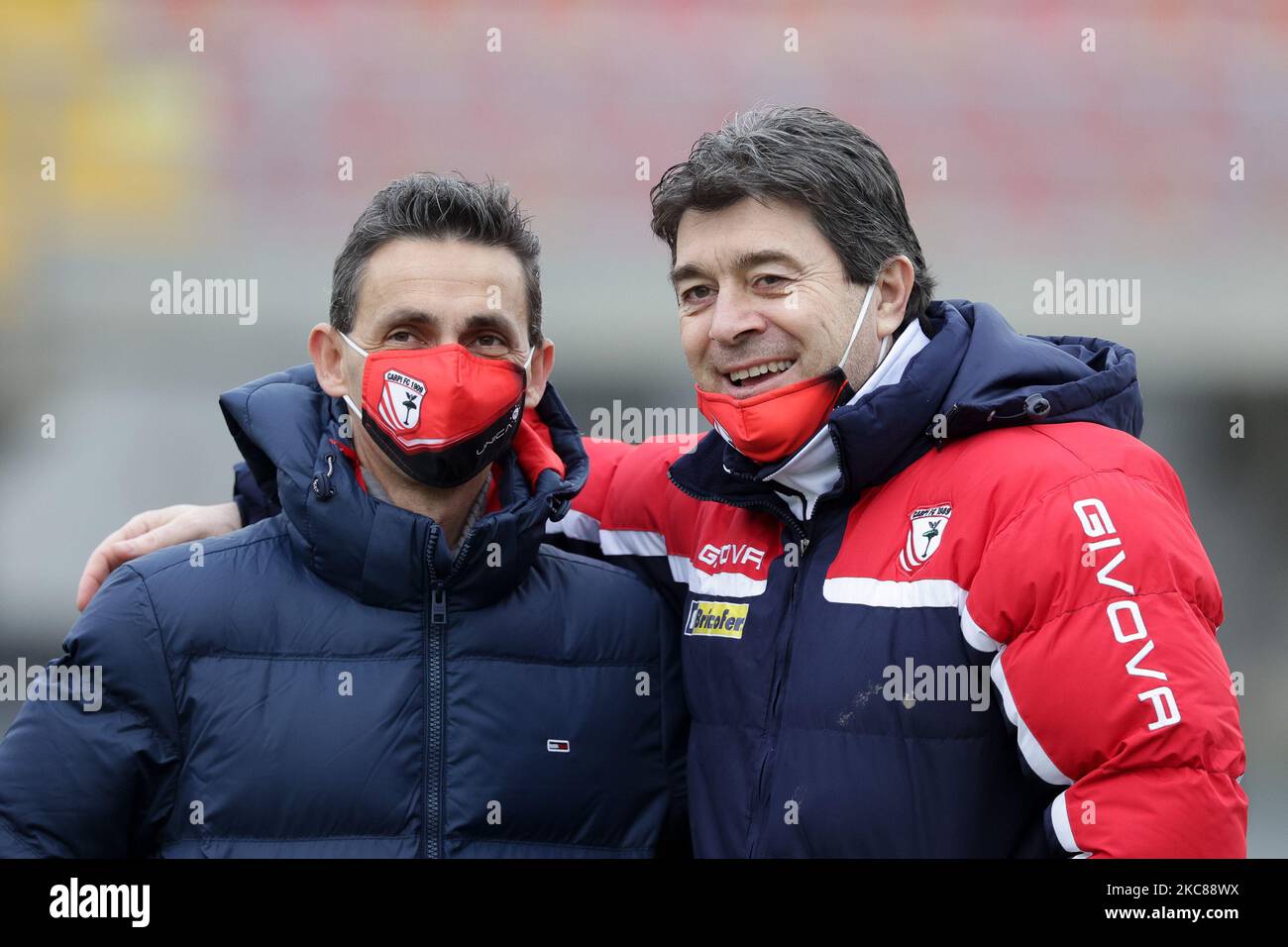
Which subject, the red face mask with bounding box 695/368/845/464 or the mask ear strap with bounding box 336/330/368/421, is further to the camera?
the mask ear strap with bounding box 336/330/368/421

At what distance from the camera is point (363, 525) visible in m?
1.86

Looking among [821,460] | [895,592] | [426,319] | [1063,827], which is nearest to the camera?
[1063,827]

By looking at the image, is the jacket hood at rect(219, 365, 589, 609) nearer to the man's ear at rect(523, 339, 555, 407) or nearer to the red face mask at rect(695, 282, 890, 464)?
the man's ear at rect(523, 339, 555, 407)

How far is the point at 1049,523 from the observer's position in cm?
156

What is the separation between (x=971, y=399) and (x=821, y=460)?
232mm

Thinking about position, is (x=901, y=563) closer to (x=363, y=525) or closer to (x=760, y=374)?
(x=760, y=374)

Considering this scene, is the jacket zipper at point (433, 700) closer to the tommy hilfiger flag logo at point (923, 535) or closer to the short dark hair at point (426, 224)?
the short dark hair at point (426, 224)

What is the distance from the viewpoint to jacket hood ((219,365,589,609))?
6.09 ft

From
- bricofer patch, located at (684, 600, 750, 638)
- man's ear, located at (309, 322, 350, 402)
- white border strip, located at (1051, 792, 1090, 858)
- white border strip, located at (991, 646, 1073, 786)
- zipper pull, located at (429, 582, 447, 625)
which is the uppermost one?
man's ear, located at (309, 322, 350, 402)

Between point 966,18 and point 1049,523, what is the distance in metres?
3.05

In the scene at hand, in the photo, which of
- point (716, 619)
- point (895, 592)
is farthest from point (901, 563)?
point (716, 619)

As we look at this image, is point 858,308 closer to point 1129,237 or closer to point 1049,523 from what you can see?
point 1049,523

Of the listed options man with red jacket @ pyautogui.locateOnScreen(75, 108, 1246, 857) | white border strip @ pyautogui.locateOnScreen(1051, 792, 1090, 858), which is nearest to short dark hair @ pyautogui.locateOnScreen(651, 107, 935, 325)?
man with red jacket @ pyautogui.locateOnScreen(75, 108, 1246, 857)

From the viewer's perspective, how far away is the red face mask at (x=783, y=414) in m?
1.85
